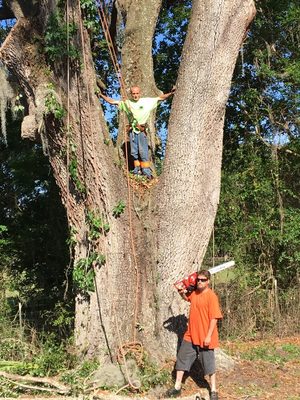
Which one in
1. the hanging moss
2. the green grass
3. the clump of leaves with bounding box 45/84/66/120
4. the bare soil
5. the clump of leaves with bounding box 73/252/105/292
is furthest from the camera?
the green grass

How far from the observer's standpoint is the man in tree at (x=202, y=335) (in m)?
6.61

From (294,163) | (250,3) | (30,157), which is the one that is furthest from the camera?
(294,163)

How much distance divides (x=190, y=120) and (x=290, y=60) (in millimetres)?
6023

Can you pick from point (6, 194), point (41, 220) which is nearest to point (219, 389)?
point (41, 220)

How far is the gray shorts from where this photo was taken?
6.67 meters

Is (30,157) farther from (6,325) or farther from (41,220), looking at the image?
(6,325)

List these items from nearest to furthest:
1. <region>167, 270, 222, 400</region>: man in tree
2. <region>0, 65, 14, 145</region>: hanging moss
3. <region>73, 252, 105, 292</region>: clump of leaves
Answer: <region>167, 270, 222, 400</region>: man in tree
<region>73, 252, 105, 292</region>: clump of leaves
<region>0, 65, 14, 145</region>: hanging moss

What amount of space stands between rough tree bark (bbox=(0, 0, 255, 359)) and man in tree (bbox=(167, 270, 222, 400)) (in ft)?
1.47

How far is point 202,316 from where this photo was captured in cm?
670

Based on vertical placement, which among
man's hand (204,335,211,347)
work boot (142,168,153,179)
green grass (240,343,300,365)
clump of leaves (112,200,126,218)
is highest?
work boot (142,168,153,179)

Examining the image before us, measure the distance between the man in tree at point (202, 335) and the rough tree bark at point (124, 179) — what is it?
1.47 feet

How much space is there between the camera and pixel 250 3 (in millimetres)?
7406

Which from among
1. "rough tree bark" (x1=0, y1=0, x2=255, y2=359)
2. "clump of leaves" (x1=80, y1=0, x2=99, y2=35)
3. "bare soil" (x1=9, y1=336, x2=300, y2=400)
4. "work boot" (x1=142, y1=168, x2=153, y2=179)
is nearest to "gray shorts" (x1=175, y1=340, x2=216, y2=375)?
"bare soil" (x1=9, y1=336, x2=300, y2=400)

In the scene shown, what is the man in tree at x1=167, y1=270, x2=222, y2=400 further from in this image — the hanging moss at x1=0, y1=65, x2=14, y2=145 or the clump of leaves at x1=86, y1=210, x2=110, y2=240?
the hanging moss at x1=0, y1=65, x2=14, y2=145
